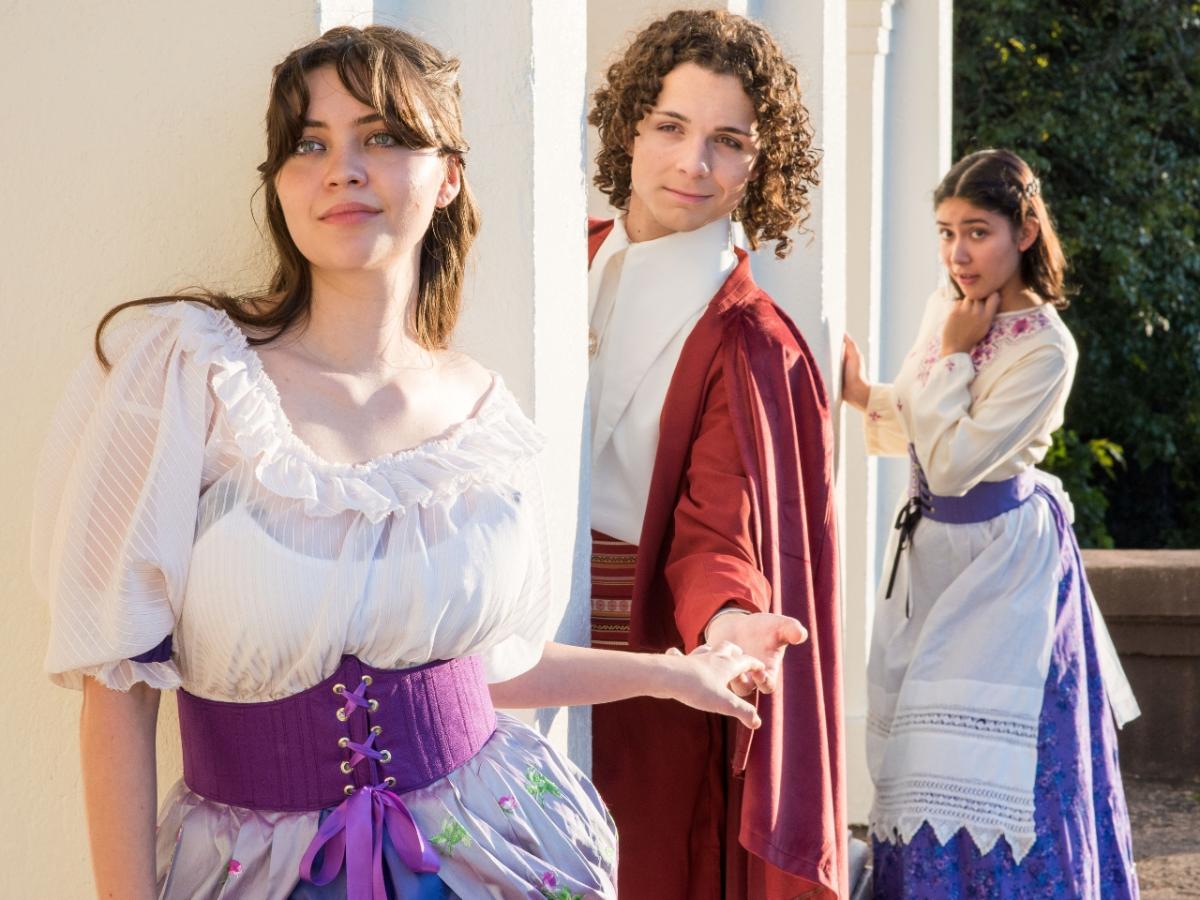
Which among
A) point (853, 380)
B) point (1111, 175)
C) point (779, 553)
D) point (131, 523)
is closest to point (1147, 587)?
point (853, 380)

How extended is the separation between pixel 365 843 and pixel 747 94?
1.73m

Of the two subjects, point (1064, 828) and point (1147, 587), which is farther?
point (1147, 587)

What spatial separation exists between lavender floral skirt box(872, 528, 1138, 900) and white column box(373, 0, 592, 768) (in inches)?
70.3

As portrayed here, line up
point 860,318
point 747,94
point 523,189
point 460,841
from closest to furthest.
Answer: point 460,841 → point 523,189 → point 747,94 → point 860,318

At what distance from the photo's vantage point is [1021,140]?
10.6 metres

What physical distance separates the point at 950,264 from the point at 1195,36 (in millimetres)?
7401

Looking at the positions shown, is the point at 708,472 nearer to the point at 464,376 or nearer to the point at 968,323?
the point at 464,376

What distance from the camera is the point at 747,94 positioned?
3033 millimetres

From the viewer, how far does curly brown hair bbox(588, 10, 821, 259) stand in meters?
3.04

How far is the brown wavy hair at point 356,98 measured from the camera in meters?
1.81

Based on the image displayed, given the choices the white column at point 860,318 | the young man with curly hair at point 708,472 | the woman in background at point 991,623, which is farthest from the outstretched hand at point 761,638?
the white column at point 860,318

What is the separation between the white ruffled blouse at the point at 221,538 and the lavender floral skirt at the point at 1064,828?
2546 mm

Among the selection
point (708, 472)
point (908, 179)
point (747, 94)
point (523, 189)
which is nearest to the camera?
point (523, 189)

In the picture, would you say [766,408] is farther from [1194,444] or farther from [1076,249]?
[1194,444]
